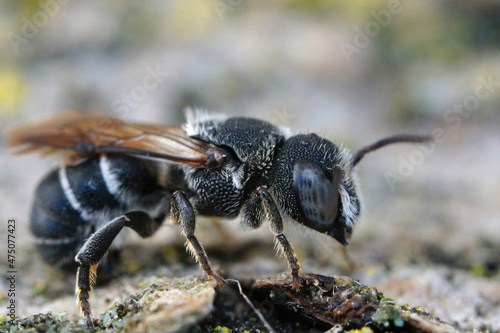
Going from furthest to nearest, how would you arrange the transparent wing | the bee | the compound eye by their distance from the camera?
1. the transparent wing
2. the bee
3. the compound eye

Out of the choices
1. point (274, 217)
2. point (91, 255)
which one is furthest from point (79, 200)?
point (274, 217)

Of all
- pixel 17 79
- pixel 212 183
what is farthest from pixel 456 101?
pixel 17 79

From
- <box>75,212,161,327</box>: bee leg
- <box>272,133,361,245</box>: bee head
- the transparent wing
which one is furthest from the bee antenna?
<box>75,212,161,327</box>: bee leg

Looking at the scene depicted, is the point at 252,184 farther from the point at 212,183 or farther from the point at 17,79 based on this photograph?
the point at 17,79

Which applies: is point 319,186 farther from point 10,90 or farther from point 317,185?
point 10,90

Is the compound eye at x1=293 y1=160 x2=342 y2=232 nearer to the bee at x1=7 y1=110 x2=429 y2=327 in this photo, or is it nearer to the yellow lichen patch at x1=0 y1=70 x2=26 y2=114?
the bee at x1=7 y1=110 x2=429 y2=327
